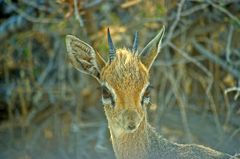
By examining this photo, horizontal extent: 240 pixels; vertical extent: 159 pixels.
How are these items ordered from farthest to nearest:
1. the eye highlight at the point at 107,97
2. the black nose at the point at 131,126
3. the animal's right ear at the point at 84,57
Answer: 1. the animal's right ear at the point at 84,57
2. the eye highlight at the point at 107,97
3. the black nose at the point at 131,126

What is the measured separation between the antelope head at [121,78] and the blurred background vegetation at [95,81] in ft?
7.29

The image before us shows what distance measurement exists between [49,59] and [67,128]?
983 millimetres

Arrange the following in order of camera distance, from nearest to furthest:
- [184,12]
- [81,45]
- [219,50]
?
[81,45] < [184,12] < [219,50]

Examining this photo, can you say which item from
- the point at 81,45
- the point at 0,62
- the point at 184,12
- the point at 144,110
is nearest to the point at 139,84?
the point at 144,110

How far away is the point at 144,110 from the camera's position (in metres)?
4.84

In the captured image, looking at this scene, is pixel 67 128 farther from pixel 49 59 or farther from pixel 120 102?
pixel 120 102

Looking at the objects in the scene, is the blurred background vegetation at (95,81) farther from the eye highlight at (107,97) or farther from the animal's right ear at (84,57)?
the eye highlight at (107,97)

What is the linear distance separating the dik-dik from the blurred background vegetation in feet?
7.30

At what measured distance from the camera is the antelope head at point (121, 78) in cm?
470

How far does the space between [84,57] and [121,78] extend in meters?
0.52

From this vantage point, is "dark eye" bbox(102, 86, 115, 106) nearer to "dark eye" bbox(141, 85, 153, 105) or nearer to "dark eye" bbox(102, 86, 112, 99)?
"dark eye" bbox(102, 86, 112, 99)

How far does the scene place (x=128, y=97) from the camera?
4.71 metres

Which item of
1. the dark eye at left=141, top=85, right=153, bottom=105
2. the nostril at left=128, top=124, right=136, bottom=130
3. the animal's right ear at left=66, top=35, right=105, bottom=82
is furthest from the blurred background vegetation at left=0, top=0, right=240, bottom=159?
the nostril at left=128, top=124, right=136, bottom=130

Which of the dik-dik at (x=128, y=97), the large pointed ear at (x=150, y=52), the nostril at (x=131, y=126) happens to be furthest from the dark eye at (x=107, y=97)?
the large pointed ear at (x=150, y=52)
